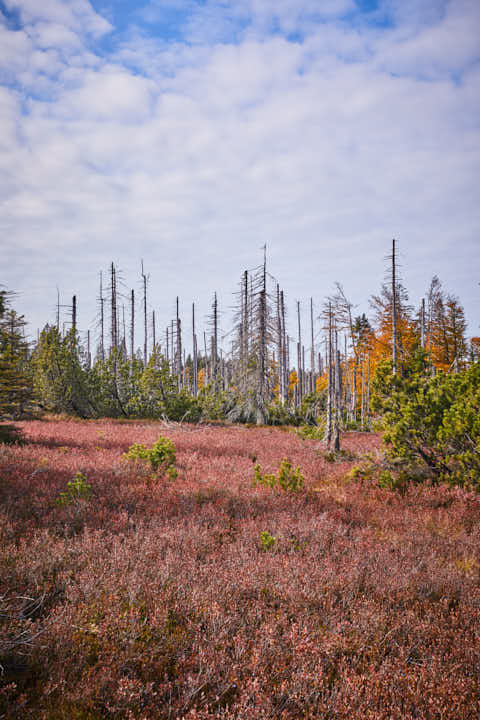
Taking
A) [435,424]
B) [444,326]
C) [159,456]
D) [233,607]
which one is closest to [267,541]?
[233,607]

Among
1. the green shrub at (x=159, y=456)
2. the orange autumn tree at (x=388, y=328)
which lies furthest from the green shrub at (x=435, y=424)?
the orange autumn tree at (x=388, y=328)

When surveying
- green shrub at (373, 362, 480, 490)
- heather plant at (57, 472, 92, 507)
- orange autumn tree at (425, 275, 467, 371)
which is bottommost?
heather plant at (57, 472, 92, 507)

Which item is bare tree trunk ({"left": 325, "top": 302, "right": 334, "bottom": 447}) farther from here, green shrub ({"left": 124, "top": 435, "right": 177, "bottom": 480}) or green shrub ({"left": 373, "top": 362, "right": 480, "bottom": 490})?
green shrub ({"left": 124, "top": 435, "right": 177, "bottom": 480})

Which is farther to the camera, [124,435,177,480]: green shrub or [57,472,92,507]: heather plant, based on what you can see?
[124,435,177,480]: green shrub

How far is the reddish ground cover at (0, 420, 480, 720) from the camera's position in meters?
2.73

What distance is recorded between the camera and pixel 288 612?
148 inches

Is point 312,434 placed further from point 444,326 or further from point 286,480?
point 444,326

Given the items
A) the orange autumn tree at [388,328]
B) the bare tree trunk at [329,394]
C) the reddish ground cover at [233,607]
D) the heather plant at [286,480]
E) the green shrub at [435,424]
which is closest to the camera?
the reddish ground cover at [233,607]

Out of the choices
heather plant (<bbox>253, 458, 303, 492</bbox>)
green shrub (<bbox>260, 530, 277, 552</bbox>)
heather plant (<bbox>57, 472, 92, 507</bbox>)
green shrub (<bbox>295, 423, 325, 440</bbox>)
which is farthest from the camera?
green shrub (<bbox>295, 423, 325, 440</bbox>)

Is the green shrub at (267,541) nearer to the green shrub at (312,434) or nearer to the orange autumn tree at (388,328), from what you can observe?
the green shrub at (312,434)

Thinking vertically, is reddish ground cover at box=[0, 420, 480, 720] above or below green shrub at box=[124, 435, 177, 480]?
below

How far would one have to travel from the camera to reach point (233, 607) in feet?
11.9


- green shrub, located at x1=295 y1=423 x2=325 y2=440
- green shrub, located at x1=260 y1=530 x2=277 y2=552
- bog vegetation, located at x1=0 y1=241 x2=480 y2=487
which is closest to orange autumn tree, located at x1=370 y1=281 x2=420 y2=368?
bog vegetation, located at x1=0 y1=241 x2=480 y2=487

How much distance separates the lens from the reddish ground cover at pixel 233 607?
8.95 feet
